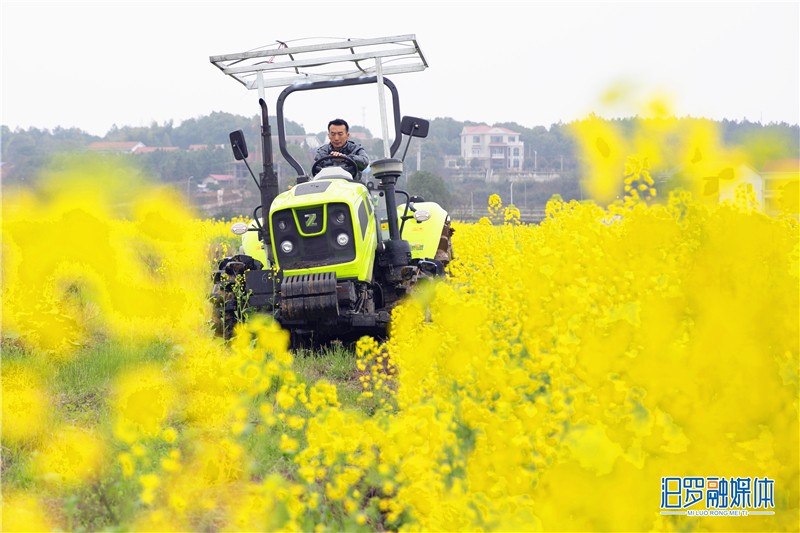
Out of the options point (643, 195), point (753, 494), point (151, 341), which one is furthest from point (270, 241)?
point (753, 494)

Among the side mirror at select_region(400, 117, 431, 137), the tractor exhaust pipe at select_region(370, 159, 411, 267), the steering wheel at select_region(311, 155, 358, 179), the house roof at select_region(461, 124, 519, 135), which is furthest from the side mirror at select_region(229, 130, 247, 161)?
the house roof at select_region(461, 124, 519, 135)

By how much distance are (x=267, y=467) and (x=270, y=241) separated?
125 inches

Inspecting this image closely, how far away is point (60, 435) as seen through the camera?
4695 millimetres

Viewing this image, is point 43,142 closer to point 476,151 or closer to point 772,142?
point 772,142

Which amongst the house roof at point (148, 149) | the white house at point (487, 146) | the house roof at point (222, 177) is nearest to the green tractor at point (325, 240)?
the house roof at point (148, 149)

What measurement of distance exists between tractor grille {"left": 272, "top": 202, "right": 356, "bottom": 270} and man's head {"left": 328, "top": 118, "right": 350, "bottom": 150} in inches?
55.8

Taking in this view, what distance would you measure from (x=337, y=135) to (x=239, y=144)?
112cm

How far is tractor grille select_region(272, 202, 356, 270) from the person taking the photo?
6930mm

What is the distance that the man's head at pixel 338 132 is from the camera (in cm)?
810

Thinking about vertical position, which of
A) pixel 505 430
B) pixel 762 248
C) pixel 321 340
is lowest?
pixel 321 340

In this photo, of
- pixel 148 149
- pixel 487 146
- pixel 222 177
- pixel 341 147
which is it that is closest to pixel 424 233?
pixel 341 147

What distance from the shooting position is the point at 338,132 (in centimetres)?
814

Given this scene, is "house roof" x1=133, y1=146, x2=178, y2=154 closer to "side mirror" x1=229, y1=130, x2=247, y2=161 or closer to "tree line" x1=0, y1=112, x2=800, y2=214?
"tree line" x1=0, y1=112, x2=800, y2=214

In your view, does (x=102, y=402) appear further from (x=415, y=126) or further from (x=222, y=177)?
(x=222, y=177)
